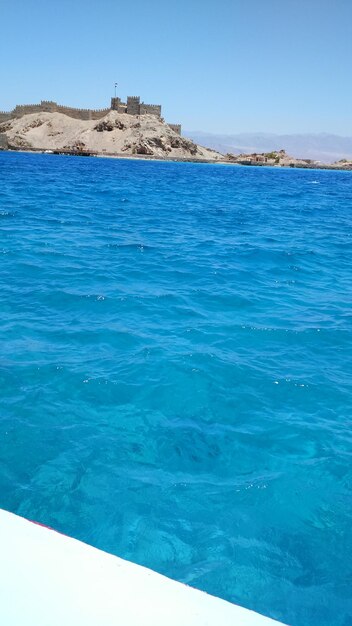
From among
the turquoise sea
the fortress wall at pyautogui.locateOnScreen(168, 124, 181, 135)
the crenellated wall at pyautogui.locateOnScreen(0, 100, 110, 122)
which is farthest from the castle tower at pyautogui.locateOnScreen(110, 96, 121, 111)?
the turquoise sea

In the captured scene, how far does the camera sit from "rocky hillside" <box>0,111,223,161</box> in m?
103

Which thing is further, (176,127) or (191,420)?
(176,127)

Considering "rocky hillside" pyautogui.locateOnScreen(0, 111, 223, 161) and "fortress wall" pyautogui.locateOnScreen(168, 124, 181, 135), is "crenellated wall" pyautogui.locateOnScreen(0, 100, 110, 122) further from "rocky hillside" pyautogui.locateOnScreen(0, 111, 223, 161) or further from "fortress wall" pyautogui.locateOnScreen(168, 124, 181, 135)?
"fortress wall" pyautogui.locateOnScreen(168, 124, 181, 135)

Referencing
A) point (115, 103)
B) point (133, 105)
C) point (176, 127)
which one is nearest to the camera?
point (133, 105)

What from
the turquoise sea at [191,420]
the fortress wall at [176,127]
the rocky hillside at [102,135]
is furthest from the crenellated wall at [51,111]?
the turquoise sea at [191,420]

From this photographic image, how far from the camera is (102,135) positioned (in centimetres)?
10594

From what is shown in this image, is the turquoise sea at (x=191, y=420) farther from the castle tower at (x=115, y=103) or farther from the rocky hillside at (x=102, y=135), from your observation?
the castle tower at (x=115, y=103)

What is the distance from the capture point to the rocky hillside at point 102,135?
103 meters

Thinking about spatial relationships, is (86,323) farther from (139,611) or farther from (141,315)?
(139,611)

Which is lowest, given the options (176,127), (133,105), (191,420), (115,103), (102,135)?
(191,420)

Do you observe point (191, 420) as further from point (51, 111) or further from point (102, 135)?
point (51, 111)

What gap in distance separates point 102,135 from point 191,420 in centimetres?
10878

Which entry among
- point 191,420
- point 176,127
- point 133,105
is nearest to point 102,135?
point 133,105

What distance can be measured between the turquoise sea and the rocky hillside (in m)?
97.1
